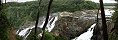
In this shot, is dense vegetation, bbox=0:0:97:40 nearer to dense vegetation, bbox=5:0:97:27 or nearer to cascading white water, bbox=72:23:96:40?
dense vegetation, bbox=5:0:97:27

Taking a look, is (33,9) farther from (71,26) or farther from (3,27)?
(3,27)

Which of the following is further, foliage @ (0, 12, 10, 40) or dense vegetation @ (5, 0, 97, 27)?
dense vegetation @ (5, 0, 97, 27)

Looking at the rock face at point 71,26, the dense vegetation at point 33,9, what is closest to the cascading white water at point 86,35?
the rock face at point 71,26

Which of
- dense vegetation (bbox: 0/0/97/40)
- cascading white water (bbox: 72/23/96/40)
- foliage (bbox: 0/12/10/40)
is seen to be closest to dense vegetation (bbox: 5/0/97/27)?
dense vegetation (bbox: 0/0/97/40)

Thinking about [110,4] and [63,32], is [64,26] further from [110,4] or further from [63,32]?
[110,4]

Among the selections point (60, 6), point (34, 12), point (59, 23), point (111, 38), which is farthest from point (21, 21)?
point (111, 38)

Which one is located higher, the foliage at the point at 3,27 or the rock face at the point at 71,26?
the foliage at the point at 3,27

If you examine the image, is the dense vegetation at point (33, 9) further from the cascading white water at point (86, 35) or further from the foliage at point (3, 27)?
the foliage at point (3, 27)

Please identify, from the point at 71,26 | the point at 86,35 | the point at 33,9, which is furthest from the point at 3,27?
the point at 33,9
